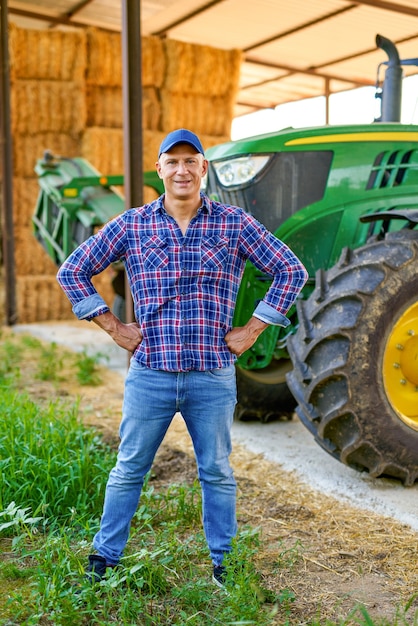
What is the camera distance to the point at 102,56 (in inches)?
383

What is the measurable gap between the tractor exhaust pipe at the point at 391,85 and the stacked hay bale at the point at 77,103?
17.9 ft

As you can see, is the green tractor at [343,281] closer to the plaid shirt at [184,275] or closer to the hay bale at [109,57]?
the plaid shirt at [184,275]

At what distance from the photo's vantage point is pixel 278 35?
12.3m

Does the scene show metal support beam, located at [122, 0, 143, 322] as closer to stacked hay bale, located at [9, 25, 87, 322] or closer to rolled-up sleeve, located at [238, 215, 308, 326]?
rolled-up sleeve, located at [238, 215, 308, 326]

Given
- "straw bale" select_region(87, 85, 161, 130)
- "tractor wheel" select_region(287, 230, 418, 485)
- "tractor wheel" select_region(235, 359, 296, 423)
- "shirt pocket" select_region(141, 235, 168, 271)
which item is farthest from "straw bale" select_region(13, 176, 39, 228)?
"shirt pocket" select_region(141, 235, 168, 271)

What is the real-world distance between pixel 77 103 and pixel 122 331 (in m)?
7.96

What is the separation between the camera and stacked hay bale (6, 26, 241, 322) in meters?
9.46

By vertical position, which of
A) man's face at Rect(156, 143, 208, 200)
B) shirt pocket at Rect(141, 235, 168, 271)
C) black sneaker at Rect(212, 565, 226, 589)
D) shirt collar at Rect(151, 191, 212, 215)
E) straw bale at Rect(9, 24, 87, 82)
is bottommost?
black sneaker at Rect(212, 565, 226, 589)

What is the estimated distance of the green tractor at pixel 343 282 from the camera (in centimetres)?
324

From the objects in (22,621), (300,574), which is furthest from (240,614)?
(22,621)

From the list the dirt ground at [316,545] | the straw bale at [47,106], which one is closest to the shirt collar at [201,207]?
the dirt ground at [316,545]

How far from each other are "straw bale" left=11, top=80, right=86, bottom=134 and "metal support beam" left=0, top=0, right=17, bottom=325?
60cm

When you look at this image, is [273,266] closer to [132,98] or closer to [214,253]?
[214,253]

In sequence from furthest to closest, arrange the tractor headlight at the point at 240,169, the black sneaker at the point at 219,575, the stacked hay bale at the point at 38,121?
the stacked hay bale at the point at 38,121 → the tractor headlight at the point at 240,169 → the black sneaker at the point at 219,575
